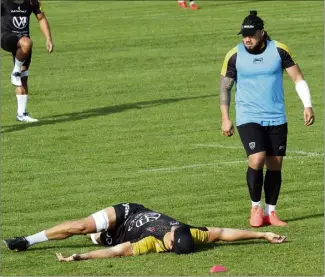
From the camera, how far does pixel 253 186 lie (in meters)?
14.2

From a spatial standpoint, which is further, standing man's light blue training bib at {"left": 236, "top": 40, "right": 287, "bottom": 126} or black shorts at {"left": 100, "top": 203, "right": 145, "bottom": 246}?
standing man's light blue training bib at {"left": 236, "top": 40, "right": 287, "bottom": 126}

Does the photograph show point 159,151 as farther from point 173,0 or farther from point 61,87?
point 173,0

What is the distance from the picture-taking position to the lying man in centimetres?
1272

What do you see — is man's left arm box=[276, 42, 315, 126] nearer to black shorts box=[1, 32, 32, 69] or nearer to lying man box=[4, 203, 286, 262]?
lying man box=[4, 203, 286, 262]

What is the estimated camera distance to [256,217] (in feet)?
46.4

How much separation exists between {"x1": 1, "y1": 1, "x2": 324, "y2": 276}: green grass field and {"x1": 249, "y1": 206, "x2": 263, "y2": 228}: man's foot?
21 cm

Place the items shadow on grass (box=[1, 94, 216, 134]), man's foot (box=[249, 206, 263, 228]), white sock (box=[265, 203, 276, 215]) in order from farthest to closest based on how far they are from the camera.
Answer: shadow on grass (box=[1, 94, 216, 134]), white sock (box=[265, 203, 276, 215]), man's foot (box=[249, 206, 263, 228])

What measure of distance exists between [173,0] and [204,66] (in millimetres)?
14851

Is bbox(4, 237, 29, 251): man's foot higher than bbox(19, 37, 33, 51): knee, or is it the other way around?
bbox(19, 37, 33, 51): knee

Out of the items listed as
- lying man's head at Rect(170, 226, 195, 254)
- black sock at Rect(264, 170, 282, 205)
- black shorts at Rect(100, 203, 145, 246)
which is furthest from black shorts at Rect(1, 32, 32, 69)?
lying man's head at Rect(170, 226, 195, 254)

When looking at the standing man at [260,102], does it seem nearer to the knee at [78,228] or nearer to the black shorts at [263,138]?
the black shorts at [263,138]

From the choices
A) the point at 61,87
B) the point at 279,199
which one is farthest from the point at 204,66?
the point at 279,199

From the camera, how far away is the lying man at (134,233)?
12719 millimetres

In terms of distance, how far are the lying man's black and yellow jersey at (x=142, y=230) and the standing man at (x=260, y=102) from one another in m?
1.41
